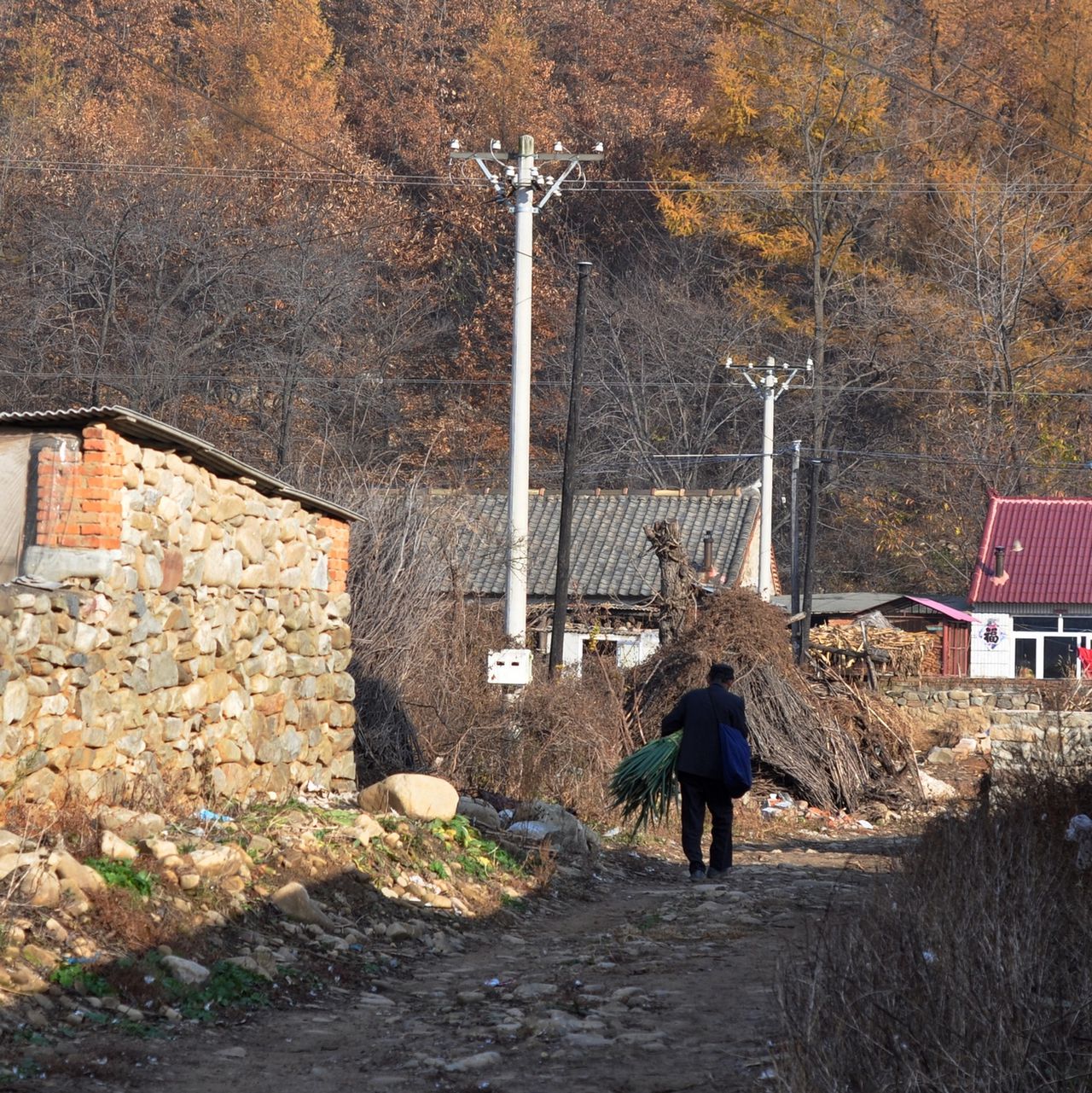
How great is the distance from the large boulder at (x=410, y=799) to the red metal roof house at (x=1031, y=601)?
23.9m

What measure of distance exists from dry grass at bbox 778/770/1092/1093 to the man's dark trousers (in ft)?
14.4

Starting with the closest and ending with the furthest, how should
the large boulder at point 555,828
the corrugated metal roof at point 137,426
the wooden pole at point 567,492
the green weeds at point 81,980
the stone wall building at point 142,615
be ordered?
the green weeds at point 81,980
the stone wall building at point 142,615
the corrugated metal roof at point 137,426
the large boulder at point 555,828
the wooden pole at point 567,492

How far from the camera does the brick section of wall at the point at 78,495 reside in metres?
8.54

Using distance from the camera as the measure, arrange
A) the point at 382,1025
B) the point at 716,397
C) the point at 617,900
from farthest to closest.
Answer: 1. the point at 716,397
2. the point at 617,900
3. the point at 382,1025

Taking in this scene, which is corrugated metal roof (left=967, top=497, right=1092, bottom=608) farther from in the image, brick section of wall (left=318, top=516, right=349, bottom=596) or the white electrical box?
brick section of wall (left=318, top=516, right=349, bottom=596)

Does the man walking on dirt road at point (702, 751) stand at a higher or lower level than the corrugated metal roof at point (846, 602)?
lower

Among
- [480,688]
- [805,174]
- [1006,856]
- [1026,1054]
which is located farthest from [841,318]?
[1026,1054]

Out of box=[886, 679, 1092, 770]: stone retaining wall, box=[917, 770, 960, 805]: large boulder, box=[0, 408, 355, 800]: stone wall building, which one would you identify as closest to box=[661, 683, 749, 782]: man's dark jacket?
box=[0, 408, 355, 800]: stone wall building

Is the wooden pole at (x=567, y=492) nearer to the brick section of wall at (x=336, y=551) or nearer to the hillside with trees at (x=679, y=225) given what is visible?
the brick section of wall at (x=336, y=551)

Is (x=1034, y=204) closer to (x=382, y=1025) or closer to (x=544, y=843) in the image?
(x=544, y=843)

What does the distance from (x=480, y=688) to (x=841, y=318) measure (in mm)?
26425

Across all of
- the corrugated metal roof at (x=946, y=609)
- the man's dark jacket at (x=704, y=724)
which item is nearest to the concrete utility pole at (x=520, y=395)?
the man's dark jacket at (x=704, y=724)

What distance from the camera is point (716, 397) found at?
1624 inches

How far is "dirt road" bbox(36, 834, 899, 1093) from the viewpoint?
561cm
